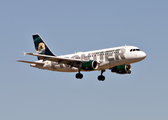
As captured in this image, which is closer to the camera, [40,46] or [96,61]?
[96,61]

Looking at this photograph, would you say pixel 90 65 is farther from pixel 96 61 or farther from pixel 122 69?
pixel 122 69

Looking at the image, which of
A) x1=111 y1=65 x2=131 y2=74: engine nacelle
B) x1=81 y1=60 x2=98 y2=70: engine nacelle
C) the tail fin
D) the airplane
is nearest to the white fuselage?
the airplane

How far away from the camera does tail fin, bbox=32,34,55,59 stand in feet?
272

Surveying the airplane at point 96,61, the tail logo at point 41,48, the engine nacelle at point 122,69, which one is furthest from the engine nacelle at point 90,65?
the tail logo at point 41,48

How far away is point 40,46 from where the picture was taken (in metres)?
84.7

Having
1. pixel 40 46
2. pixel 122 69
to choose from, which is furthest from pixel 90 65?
pixel 40 46

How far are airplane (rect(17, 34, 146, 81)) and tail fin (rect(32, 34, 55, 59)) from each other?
3.70m

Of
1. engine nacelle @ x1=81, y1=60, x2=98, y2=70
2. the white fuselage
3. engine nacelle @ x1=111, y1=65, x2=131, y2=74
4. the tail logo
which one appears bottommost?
engine nacelle @ x1=111, y1=65, x2=131, y2=74

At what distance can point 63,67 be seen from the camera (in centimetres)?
7662

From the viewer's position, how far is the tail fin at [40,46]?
3263 inches

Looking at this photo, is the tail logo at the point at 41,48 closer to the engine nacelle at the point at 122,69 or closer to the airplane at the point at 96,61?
the airplane at the point at 96,61

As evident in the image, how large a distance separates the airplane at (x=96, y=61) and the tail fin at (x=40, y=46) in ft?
12.1

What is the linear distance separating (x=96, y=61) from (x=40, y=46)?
61.2 feet

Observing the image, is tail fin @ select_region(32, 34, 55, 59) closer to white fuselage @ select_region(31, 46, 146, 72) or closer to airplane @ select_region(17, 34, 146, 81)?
airplane @ select_region(17, 34, 146, 81)
